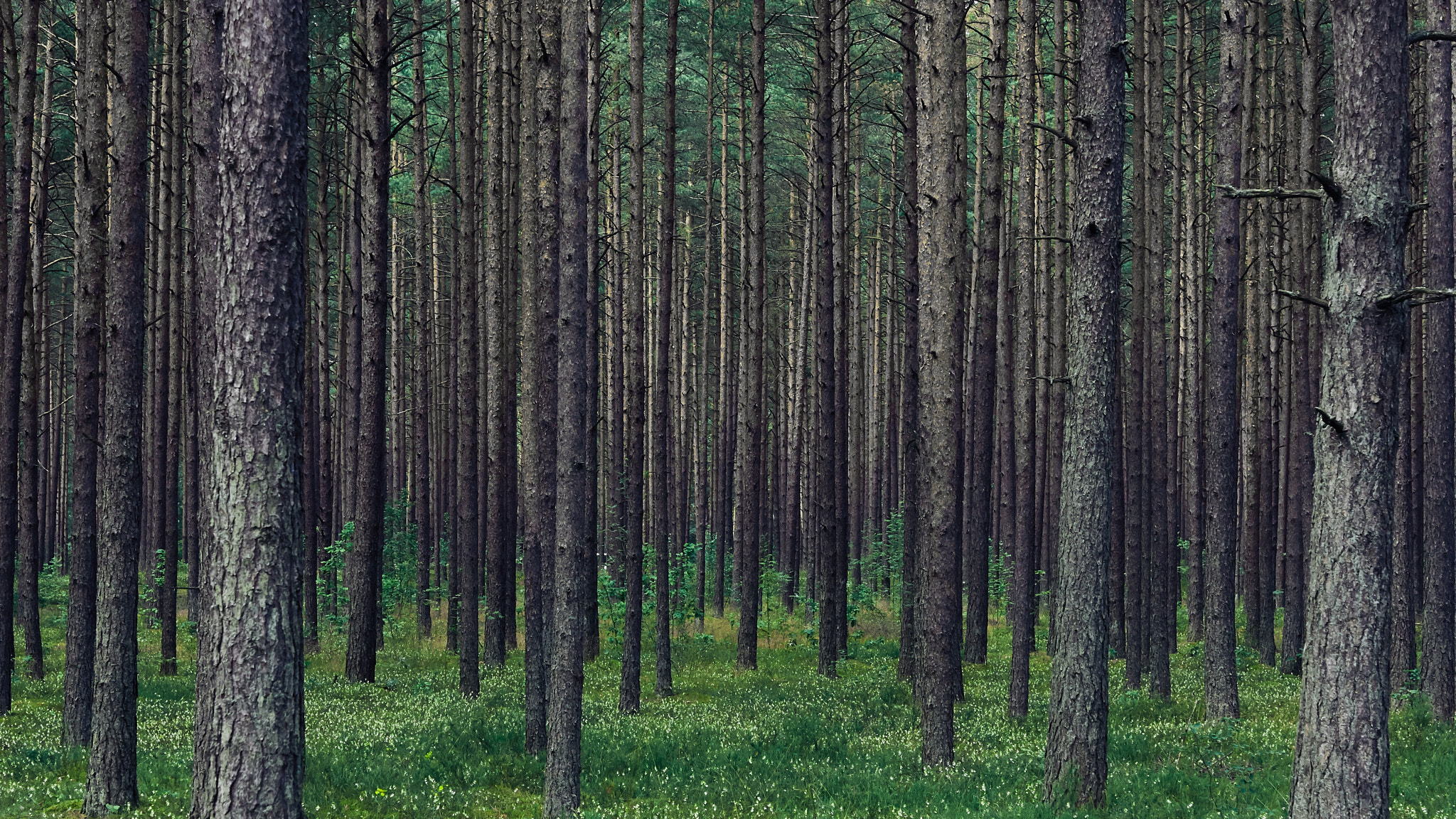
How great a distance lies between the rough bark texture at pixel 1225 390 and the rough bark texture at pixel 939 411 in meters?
3.28

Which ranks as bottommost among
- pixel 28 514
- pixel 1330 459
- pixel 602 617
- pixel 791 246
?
pixel 602 617

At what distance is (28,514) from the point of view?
1530 centimetres

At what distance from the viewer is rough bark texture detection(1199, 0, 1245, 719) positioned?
1212 centimetres

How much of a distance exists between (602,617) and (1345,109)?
24.6m

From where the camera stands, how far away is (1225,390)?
41.1 feet

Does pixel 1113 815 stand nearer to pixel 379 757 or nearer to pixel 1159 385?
pixel 379 757

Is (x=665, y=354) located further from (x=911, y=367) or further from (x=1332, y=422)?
(x=1332, y=422)

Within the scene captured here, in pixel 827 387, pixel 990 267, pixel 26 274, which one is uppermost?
pixel 990 267

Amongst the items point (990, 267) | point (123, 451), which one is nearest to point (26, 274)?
point (123, 451)

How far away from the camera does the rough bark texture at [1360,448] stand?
6.45 m

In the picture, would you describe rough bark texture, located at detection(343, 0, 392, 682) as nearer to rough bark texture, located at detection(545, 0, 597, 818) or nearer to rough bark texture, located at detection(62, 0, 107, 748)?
rough bark texture, located at detection(62, 0, 107, 748)

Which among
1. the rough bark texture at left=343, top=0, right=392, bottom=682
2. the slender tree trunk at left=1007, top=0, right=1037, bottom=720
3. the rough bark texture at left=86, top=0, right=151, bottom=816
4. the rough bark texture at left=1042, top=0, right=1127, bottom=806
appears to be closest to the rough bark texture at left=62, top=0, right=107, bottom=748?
the rough bark texture at left=86, top=0, right=151, bottom=816

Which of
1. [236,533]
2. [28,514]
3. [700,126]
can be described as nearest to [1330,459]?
[236,533]

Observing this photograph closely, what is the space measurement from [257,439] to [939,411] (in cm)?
731
